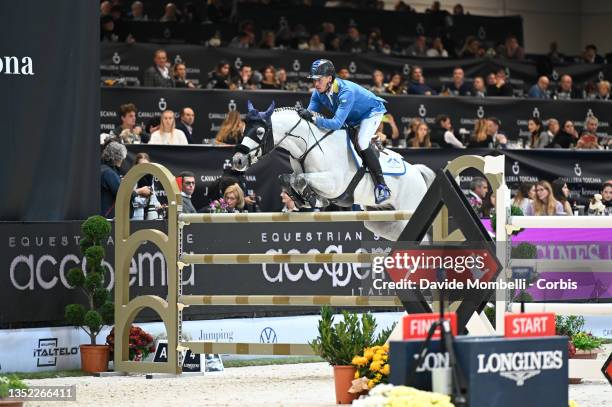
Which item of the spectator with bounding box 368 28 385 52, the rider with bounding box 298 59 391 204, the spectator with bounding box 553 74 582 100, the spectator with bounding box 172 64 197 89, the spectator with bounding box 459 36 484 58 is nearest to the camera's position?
the rider with bounding box 298 59 391 204

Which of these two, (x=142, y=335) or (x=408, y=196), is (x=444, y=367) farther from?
(x=408, y=196)

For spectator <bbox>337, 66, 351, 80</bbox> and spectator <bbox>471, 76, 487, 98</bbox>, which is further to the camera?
spectator <bbox>471, 76, 487, 98</bbox>

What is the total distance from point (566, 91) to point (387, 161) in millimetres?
9181

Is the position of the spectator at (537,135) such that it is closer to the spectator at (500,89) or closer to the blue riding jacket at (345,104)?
the spectator at (500,89)

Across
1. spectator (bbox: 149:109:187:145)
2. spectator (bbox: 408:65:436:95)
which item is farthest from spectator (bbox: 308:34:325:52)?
spectator (bbox: 149:109:187:145)

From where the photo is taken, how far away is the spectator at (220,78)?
17.6 metres

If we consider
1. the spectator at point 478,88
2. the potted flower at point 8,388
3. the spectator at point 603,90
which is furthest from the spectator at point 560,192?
the potted flower at point 8,388

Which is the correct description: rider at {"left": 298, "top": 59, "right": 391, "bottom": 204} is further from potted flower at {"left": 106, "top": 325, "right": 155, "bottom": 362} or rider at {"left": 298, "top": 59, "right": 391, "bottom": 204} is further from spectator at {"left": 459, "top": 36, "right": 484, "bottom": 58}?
spectator at {"left": 459, "top": 36, "right": 484, "bottom": 58}

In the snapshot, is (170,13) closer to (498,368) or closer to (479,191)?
(479,191)

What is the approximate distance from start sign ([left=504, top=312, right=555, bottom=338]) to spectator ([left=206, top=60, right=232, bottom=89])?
458 inches

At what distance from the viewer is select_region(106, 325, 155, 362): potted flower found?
420 inches

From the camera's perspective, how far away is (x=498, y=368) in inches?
227

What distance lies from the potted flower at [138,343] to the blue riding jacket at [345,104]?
2.79m

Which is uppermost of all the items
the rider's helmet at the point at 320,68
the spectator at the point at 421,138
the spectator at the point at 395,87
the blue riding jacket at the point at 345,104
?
the spectator at the point at 395,87
